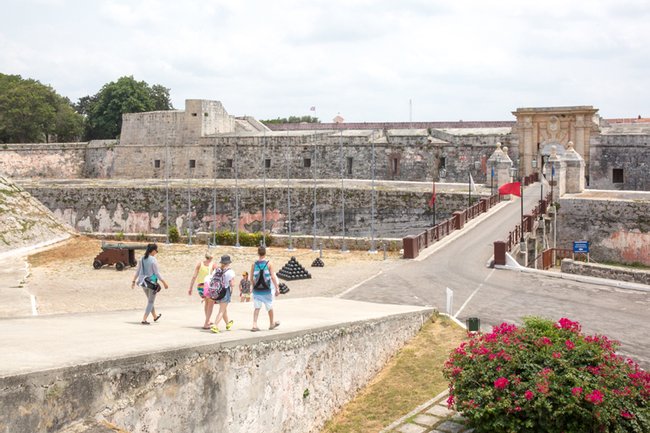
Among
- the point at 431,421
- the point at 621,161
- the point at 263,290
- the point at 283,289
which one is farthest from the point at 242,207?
the point at 431,421

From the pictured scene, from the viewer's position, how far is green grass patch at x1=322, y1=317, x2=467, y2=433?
9.11 meters

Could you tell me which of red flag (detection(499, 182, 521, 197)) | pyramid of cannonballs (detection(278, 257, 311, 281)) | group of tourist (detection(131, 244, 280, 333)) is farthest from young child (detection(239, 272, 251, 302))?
red flag (detection(499, 182, 521, 197))

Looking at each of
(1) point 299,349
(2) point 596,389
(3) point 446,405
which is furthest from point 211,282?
(2) point 596,389

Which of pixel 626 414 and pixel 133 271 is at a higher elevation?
pixel 626 414

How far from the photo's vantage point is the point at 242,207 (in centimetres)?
3275

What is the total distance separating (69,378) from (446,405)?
503cm

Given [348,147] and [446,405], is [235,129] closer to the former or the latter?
[348,147]

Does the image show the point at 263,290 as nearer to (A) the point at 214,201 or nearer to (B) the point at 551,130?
(A) the point at 214,201

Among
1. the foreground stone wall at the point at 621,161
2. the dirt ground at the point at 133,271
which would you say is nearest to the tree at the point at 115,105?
the dirt ground at the point at 133,271

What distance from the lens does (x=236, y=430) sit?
736cm

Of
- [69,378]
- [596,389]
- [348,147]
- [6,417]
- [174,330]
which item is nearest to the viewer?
[6,417]

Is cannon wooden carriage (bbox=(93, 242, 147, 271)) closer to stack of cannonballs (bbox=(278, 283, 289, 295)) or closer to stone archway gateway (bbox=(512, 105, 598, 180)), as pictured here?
stack of cannonballs (bbox=(278, 283, 289, 295))

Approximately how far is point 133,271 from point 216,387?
13.2m

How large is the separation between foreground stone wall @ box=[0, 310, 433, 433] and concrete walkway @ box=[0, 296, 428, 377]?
0.36 ft
